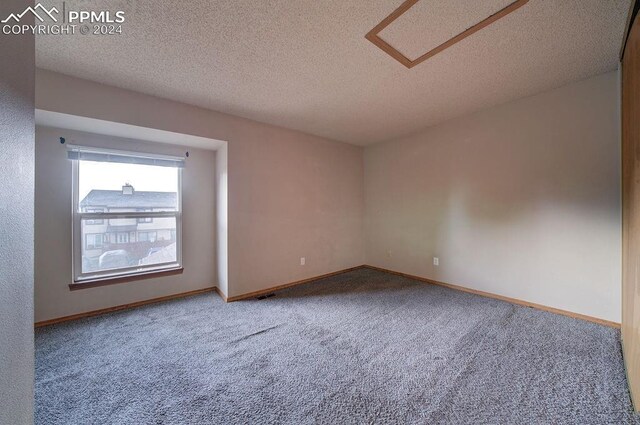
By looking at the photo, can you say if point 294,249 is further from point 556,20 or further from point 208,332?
point 556,20

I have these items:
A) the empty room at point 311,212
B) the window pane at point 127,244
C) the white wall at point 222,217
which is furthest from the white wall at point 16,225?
the window pane at point 127,244

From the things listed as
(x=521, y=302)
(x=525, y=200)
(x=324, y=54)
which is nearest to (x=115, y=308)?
(x=324, y=54)

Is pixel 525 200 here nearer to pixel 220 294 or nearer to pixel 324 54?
pixel 324 54

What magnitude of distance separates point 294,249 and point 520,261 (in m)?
2.92

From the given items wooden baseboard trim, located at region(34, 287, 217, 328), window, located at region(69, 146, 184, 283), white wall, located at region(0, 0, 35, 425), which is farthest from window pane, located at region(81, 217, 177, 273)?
white wall, located at region(0, 0, 35, 425)

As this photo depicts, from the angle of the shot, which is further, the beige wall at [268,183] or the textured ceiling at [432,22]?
the beige wall at [268,183]

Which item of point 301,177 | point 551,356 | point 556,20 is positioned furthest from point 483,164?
point 301,177

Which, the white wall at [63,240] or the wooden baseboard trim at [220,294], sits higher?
the white wall at [63,240]

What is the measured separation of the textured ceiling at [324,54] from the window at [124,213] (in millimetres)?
937

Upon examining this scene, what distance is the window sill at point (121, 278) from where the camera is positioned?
8.33 feet

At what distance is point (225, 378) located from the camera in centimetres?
165

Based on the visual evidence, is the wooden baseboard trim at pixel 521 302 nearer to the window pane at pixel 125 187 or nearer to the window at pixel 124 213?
the window at pixel 124 213

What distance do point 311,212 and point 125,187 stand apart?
2.46 metres

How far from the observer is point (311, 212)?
389cm
